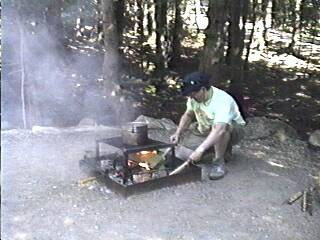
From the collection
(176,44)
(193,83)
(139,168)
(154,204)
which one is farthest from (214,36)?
(176,44)

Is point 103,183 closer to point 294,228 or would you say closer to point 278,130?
point 294,228

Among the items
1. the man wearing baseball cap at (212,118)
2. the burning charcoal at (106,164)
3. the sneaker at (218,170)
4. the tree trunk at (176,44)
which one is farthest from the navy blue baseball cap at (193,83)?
the tree trunk at (176,44)

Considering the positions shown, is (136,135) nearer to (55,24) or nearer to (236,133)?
(236,133)

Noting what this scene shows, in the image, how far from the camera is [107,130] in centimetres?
650

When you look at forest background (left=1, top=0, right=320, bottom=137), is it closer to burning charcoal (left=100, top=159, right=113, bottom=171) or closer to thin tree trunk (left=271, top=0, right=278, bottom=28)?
thin tree trunk (left=271, top=0, right=278, bottom=28)

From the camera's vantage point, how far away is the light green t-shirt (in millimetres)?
4530

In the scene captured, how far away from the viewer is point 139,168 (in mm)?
4695

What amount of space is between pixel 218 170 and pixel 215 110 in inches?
24.3

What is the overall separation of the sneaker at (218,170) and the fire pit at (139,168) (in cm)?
15

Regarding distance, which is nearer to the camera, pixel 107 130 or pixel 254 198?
pixel 254 198

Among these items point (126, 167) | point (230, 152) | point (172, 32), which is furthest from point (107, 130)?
point (172, 32)

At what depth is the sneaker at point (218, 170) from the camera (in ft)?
15.8

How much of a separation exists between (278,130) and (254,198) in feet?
7.74

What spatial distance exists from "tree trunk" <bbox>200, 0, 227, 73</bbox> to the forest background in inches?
0.5
